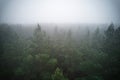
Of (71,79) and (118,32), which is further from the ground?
(118,32)

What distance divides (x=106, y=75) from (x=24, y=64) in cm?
1365

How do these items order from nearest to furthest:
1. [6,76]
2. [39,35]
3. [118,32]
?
[6,76] < [39,35] < [118,32]

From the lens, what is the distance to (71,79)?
2062 centimetres

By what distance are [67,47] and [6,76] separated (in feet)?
43.2

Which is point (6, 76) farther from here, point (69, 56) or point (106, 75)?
point (106, 75)

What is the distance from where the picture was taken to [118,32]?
3653 centimetres

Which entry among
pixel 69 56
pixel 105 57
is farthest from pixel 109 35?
pixel 69 56

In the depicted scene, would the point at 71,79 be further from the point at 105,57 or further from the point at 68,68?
the point at 105,57

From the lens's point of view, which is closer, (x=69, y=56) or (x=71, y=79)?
(x=71, y=79)

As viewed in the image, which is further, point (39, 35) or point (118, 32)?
point (118, 32)

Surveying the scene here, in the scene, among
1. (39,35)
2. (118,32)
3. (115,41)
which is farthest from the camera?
(118,32)

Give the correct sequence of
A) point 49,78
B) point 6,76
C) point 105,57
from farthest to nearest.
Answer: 1. point 105,57
2. point 6,76
3. point 49,78

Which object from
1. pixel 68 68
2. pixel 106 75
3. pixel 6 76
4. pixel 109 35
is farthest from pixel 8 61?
pixel 109 35

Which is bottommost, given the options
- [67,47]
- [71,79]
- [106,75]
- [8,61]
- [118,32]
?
[71,79]
